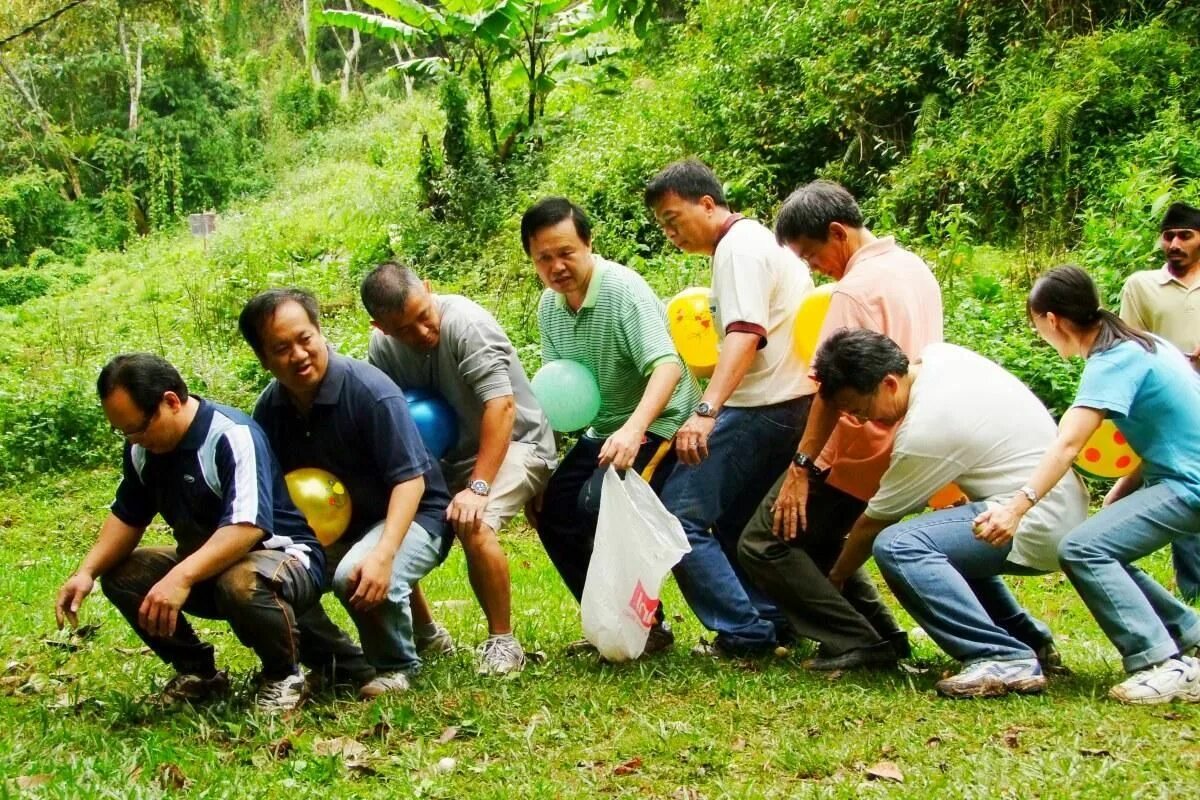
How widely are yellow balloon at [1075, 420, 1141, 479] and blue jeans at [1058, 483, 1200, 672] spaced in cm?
100

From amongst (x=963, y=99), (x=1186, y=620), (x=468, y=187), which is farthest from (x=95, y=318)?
(x=1186, y=620)

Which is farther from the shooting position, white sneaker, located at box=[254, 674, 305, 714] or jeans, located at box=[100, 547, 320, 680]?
white sneaker, located at box=[254, 674, 305, 714]

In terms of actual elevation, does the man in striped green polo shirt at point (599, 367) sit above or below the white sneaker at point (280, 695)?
above

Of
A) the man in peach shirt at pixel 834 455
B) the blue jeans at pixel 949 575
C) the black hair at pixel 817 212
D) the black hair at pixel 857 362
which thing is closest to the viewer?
the black hair at pixel 857 362

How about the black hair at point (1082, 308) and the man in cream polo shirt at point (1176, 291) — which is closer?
the black hair at point (1082, 308)

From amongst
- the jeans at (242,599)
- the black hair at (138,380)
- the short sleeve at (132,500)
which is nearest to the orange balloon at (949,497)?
the jeans at (242,599)

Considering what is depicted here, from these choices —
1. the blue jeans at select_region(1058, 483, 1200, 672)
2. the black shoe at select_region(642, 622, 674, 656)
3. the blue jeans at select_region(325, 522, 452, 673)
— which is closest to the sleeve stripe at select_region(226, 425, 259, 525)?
the blue jeans at select_region(325, 522, 452, 673)

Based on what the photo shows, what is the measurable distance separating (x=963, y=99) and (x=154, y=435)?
10.1 meters

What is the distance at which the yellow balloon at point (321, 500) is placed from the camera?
4484 mm

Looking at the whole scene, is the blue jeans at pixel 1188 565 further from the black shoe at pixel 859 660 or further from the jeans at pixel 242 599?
the jeans at pixel 242 599

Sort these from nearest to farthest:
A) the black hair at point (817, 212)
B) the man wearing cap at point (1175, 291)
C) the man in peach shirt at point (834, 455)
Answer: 1. the man in peach shirt at point (834, 455)
2. the black hair at point (817, 212)
3. the man wearing cap at point (1175, 291)

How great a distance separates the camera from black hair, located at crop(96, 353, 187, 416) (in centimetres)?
406

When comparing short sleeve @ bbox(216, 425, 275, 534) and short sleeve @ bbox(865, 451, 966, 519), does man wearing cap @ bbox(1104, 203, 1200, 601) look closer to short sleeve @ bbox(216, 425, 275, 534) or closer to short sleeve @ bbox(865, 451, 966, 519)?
short sleeve @ bbox(865, 451, 966, 519)

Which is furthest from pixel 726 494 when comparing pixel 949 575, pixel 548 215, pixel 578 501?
pixel 548 215
